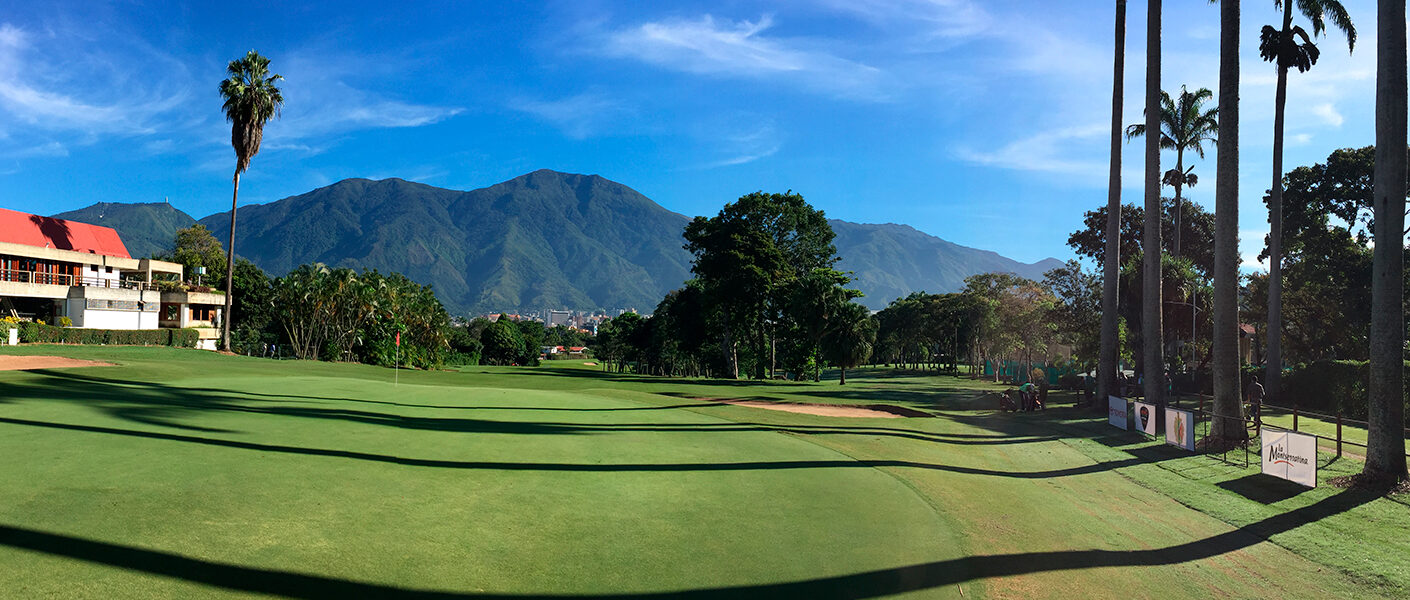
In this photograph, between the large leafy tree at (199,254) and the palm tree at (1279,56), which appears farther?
the large leafy tree at (199,254)

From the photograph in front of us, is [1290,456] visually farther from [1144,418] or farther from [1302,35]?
[1302,35]

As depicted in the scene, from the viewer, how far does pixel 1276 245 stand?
119 ft

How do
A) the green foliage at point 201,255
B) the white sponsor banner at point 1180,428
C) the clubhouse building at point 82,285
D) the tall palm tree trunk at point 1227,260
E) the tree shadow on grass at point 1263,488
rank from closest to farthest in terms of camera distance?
the tree shadow on grass at point 1263,488
the white sponsor banner at point 1180,428
the tall palm tree trunk at point 1227,260
the clubhouse building at point 82,285
the green foliage at point 201,255

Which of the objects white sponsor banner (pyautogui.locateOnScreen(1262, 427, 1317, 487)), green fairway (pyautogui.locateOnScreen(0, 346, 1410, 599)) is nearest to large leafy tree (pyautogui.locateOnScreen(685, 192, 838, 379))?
green fairway (pyautogui.locateOnScreen(0, 346, 1410, 599))

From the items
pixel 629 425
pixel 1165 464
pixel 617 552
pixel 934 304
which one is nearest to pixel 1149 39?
pixel 1165 464

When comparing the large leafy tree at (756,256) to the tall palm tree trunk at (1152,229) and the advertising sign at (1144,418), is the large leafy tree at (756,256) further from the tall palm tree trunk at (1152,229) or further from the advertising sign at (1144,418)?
the advertising sign at (1144,418)

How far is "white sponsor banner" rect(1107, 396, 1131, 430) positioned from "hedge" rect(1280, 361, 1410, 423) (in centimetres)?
1187

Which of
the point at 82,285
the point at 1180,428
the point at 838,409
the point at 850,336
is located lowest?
the point at 838,409

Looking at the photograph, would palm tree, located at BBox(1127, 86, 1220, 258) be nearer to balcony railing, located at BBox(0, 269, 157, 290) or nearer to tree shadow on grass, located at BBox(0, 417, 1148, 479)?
tree shadow on grass, located at BBox(0, 417, 1148, 479)

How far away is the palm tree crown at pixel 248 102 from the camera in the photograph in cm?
4547

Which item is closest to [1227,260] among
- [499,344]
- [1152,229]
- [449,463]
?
[1152,229]

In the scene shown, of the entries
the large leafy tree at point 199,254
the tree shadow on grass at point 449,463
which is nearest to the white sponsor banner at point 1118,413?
the tree shadow on grass at point 449,463

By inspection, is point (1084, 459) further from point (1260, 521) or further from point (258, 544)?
point (258, 544)

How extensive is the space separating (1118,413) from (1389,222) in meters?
11.9
